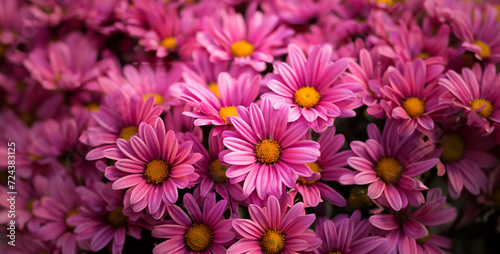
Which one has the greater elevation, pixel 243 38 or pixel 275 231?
pixel 243 38

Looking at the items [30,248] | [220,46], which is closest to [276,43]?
Result: [220,46]

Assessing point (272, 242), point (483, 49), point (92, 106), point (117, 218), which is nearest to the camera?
point (272, 242)

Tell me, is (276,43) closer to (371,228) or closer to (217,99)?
(217,99)

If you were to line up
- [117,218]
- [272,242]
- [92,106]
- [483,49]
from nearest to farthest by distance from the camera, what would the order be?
[272,242] < [117,218] < [483,49] < [92,106]

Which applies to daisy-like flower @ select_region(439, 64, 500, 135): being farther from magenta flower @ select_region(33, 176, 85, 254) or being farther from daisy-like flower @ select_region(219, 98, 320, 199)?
magenta flower @ select_region(33, 176, 85, 254)

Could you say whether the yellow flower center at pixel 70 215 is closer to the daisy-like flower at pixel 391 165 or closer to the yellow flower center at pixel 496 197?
the daisy-like flower at pixel 391 165

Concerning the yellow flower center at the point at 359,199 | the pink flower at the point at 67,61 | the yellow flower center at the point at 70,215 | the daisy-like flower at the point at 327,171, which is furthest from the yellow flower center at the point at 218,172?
the pink flower at the point at 67,61

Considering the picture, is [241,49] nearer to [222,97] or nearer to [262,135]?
[222,97]

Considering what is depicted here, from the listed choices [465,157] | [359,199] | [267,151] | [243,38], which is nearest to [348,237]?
[359,199]
